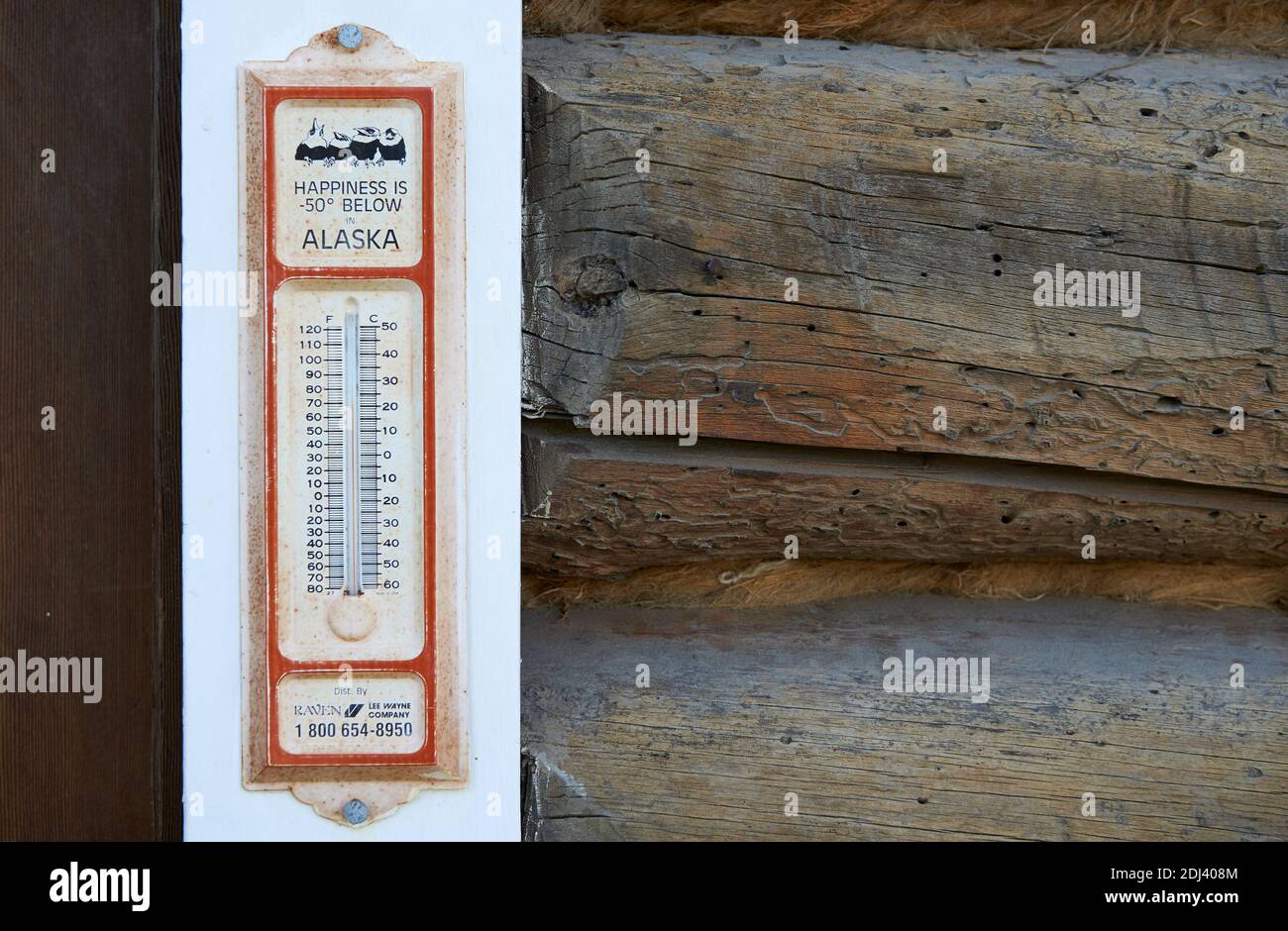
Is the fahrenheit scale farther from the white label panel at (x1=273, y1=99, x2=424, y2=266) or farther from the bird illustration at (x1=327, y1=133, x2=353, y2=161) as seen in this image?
the bird illustration at (x1=327, y1=133, x2=353, y2=161)

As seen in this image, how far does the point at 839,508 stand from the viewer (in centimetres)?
171

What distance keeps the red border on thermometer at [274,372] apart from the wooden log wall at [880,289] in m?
0.21

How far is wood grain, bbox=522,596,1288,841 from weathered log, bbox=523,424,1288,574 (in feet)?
0.65

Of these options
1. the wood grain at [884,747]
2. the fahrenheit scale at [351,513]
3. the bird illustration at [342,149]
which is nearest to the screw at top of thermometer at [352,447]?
the fahrenheit scale at [351,513]

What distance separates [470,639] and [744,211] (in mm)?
855

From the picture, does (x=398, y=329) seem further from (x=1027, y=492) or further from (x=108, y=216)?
(x=1027, y=492)

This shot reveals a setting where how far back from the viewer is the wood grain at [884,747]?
5.64 ft

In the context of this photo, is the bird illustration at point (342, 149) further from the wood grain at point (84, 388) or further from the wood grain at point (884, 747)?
the wood grain at point (884, 747)

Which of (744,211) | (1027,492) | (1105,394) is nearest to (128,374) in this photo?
(744,211)

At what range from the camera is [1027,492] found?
67.9 inches

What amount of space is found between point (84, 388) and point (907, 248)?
4.86 ft

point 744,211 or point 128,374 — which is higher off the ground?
point 744,211

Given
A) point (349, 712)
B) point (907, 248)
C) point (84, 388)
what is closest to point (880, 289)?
point (907, 248)

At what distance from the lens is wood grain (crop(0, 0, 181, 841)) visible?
1.67 m
